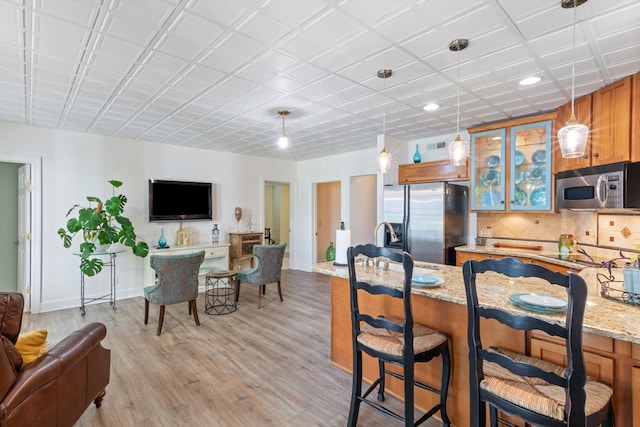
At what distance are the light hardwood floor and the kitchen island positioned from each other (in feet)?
0.62

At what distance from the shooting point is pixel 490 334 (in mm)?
1900

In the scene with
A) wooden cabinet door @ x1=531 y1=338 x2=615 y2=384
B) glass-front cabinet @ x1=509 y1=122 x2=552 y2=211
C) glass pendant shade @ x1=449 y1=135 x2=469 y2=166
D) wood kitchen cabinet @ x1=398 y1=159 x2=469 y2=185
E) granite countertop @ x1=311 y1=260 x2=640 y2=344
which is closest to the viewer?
granite countertop @ x1=311 y1=260 x2=640 y2=344

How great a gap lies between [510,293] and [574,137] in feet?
Answer: 3.29

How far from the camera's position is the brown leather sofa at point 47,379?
1.44 metres

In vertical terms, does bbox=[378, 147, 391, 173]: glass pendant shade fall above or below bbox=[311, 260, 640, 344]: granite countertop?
→ above

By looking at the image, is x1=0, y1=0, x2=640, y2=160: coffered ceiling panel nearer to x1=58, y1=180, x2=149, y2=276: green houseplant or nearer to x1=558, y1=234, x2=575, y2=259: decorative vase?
x1=58, y1=180, x2=149, y2=276: green houseplant

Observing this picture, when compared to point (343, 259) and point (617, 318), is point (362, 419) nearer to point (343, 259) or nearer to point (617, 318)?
point (343, 259)

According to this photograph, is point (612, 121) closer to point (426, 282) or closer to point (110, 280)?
point (426, 282)

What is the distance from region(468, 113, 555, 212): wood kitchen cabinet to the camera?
3.76 meters

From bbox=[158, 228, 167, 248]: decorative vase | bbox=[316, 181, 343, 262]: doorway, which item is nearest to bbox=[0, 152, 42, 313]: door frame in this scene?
bbox=[158, 228, 167, 248]: decorative vase

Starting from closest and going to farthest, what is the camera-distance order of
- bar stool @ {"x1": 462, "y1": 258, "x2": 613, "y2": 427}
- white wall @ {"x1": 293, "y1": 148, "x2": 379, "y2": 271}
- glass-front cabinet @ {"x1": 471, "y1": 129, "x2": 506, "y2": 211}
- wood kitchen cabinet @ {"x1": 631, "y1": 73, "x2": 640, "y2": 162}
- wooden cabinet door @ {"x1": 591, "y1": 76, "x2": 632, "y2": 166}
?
bar stool @ {"x1": 462, "y1": 258, "x2": 613, "y2": 427}
wood kitchen cabinet @ {"x1": 631, "y1": 73, "x2": 640, "y2": 162}
wooden cabinet door @ {"x1": 591, "y1": 76, "x2": 632, "y2": 166}
glass-front cabinet @ {"x1": 471, "y1": 129, "x2": 506, "y2": 211}
white wall @ {"x1": 293, "y1": 148, "x2": 379, "y2": 271}

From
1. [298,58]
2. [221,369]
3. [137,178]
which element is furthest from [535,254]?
[137,178]

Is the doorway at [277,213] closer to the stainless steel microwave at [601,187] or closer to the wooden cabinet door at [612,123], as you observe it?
the stainless steel microwave at [601,187]

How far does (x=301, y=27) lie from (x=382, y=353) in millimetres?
2082
